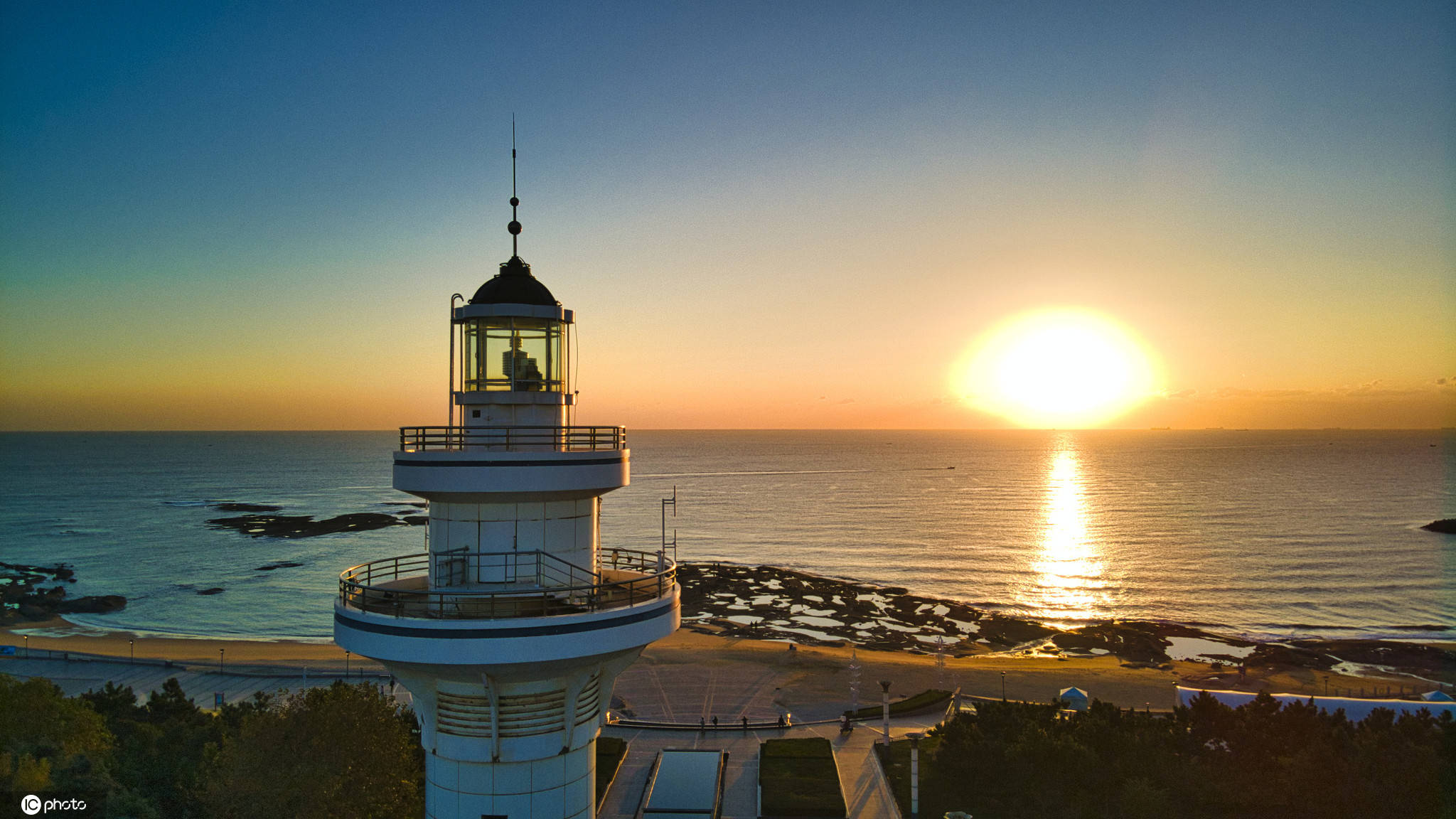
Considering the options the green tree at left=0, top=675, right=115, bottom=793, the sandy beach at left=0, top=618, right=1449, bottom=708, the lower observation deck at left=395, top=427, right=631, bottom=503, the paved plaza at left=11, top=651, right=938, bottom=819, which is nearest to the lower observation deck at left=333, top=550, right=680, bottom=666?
the lower observation deck at left=395, top=427, right=631, bottom=503

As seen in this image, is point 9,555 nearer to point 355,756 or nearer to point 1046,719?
point 355,756

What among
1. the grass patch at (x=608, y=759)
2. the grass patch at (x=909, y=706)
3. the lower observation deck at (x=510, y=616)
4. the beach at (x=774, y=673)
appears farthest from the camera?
the beach at (x=774, y=673)

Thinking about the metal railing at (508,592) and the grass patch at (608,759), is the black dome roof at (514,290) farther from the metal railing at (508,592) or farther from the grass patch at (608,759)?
the grass patch at (608,759)

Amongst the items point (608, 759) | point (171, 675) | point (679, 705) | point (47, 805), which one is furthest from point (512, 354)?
point (171, 675)

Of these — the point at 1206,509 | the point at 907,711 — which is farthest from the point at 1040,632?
the point at 1206,509

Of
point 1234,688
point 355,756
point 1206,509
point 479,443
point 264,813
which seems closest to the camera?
point 479,443

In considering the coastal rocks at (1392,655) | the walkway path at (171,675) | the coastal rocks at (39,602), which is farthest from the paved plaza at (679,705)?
the coastal rocks at (1392,655)

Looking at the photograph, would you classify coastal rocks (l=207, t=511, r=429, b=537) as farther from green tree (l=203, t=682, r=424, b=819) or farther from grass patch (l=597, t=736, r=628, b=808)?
green tree (l=203, t=682, r=424, b=819)
